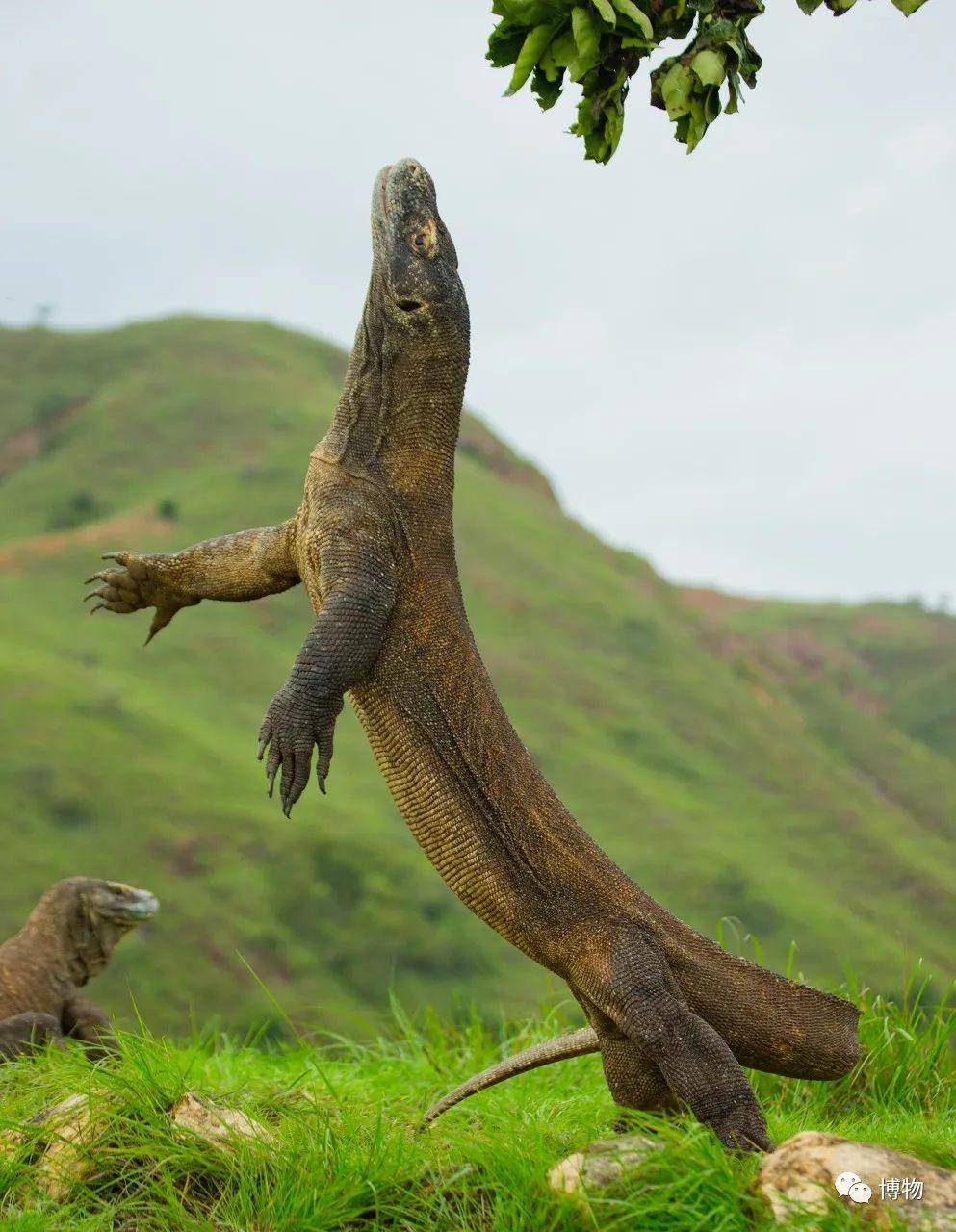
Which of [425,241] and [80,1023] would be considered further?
[80,1023]

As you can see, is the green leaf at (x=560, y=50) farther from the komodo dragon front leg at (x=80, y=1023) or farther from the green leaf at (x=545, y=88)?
the komodo dragon front leg at (x=80, y=1023)

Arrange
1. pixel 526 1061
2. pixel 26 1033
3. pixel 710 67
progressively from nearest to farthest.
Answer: pixel 710 67 < pixel 526 1061 < pixel 26 1033

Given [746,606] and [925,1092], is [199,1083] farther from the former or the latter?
[746,606]

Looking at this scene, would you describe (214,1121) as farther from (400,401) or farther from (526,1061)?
(400,401)

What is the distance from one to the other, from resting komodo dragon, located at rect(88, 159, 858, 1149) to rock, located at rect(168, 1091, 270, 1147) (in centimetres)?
114

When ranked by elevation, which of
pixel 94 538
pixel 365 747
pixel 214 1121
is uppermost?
pixel 94 538

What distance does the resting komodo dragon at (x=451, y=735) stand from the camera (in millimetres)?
5785

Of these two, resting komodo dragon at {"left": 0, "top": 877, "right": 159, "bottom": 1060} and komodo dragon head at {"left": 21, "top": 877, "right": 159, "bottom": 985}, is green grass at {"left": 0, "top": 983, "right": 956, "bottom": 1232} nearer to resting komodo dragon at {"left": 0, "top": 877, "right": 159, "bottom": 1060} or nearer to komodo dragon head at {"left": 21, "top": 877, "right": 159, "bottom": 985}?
resting komodo dragon at {"left": 0, "top": 877, "right": 159, "bottom": 1060}

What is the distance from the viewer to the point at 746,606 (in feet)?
235

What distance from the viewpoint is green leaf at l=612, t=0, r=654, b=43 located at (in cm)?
529

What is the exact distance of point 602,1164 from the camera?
17.3 ft

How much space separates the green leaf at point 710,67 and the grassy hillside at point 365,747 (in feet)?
47.7

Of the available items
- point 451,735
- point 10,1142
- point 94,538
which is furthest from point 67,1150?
point 94,538

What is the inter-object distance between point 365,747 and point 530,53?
32.2 meters
